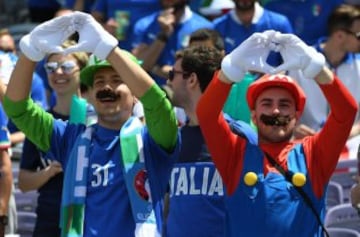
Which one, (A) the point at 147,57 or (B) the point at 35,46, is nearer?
(B) the point at 35,46

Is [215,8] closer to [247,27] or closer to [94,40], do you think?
[247,27]

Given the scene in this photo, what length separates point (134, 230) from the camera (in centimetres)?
534

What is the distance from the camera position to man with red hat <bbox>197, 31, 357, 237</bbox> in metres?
5.07

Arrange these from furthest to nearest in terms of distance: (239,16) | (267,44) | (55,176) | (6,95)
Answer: (239,16) → (55,176) → (6,95) → (267,44)

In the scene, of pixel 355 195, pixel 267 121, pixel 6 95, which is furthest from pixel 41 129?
pixel 355 195

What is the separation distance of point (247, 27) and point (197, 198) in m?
3.95

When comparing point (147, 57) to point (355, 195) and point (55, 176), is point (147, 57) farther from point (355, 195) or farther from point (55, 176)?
point (355, 195)

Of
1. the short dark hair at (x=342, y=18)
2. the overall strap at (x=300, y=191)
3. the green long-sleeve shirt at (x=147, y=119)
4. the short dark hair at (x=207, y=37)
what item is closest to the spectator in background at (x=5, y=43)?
the short dark hair at (x=207, y=37)

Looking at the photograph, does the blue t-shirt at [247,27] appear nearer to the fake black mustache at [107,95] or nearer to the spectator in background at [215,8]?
the spectator in background at [215,8]

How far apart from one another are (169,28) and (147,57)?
0.30 m

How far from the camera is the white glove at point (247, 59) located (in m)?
5.07

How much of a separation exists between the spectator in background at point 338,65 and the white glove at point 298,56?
3.24 m

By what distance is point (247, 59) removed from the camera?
509 cm

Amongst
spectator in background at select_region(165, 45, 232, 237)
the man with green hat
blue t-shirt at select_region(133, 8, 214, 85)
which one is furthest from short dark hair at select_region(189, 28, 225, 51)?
the man with green hat
